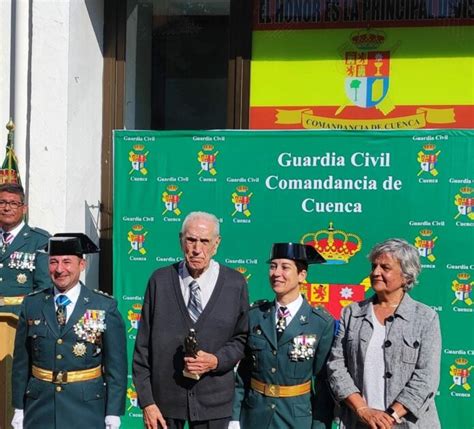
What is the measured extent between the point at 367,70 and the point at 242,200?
164 cm

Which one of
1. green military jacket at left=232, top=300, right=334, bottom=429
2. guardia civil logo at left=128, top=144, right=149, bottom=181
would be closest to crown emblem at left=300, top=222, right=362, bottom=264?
guardia civil logo at left=128, top=144, right=149, bottom=181

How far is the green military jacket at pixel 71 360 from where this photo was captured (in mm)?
3914

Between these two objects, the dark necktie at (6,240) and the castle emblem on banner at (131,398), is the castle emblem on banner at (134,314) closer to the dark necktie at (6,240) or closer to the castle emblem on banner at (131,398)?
the castle emblem on banner at (131,398)

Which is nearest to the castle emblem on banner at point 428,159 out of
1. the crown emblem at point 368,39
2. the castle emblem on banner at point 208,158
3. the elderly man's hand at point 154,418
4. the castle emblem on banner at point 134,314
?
the crown emblem at point 368,39

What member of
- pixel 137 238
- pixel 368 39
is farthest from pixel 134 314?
pixel 368 39

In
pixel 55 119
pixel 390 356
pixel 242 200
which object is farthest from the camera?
pixel 55 119

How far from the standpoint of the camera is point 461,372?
17.3 ft

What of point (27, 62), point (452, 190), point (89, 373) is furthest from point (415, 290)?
point (27, 62)

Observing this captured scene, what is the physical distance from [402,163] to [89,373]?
104 inches

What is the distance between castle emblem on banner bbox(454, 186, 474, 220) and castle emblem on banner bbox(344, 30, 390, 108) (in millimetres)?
1295

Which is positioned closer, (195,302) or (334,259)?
(195,302)

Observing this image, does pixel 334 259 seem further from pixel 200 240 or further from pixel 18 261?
pixel 18 261

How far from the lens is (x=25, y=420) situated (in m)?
4.01

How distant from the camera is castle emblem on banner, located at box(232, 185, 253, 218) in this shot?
5.59 m
